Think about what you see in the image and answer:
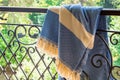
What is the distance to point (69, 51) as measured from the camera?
1.25 m

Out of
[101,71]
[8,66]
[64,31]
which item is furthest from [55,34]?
[8,66]

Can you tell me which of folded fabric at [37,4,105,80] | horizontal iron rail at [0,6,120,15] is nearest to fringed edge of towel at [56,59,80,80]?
folded fabric at [37,4,105,80]

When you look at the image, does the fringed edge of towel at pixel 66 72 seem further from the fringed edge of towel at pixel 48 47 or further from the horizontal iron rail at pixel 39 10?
the horizontal iron rail at pixel 39 10

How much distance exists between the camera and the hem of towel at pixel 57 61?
4.12 feet

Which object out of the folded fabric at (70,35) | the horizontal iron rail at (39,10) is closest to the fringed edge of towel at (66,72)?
the folded fabric at (70,35)

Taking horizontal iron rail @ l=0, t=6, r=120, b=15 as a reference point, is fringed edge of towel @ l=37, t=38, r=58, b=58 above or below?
below

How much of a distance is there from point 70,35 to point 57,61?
157 mm

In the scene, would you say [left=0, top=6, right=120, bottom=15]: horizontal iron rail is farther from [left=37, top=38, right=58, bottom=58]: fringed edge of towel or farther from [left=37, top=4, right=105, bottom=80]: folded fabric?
[left=37, top=38, right=58, bottom=58]: fringed edge of towel

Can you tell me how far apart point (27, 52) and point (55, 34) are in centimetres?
35

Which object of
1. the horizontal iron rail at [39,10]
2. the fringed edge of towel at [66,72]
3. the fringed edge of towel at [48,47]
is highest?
the horizontal iron rail at [39,10]

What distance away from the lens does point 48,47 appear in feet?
4.36

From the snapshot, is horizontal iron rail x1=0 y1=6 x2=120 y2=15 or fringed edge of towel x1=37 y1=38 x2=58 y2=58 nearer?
horizontal iron rail x1=0 y1=6 x2=120 y2=15

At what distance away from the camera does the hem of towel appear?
1.26 m

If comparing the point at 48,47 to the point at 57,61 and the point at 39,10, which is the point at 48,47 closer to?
the point at 57,61
